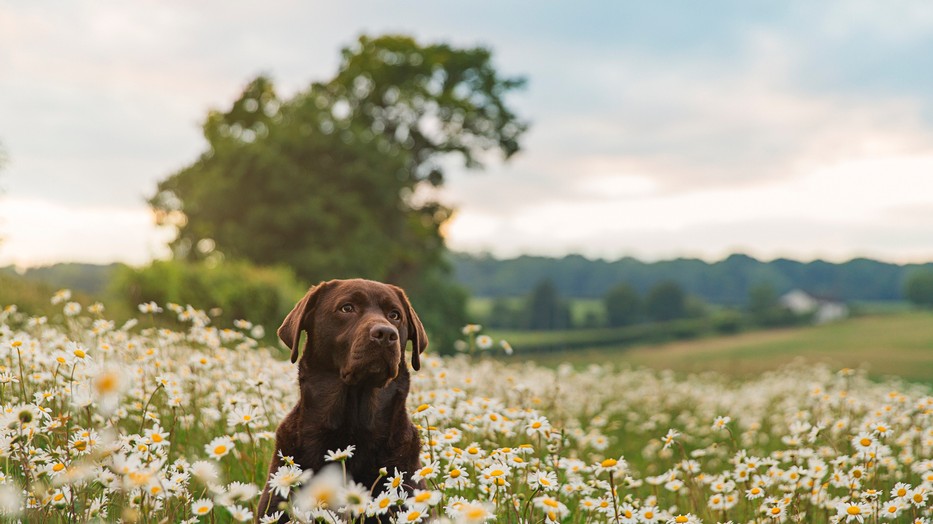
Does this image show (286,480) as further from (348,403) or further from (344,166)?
(344,166)

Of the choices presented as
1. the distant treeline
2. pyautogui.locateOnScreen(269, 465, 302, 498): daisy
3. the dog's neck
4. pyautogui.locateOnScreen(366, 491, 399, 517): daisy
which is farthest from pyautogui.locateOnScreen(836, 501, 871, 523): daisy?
the distant treeline

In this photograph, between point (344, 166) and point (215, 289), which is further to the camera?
point (344, 166)

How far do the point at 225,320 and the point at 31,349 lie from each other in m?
12.4

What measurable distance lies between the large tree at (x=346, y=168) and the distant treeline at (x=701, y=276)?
175 ft

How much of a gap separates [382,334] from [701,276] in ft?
382

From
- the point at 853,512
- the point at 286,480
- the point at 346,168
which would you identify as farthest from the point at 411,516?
the point at 346,168

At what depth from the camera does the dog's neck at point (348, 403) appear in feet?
13.1

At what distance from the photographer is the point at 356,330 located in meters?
3.92

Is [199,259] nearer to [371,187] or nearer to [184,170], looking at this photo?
[184,170]

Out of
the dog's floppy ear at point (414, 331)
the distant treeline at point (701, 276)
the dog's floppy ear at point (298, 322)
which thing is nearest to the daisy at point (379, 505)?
the dog's floppy ear at point (298, 322)

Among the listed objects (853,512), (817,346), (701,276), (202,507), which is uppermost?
(701,276)

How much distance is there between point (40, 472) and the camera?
3.00 metres

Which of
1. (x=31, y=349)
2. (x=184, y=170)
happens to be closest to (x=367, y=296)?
(x=31, y=349)

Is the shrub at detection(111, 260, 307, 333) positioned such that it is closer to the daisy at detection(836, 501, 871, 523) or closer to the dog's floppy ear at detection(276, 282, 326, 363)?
the dog's floppy ear at detection(276, 282, 326, 363)
